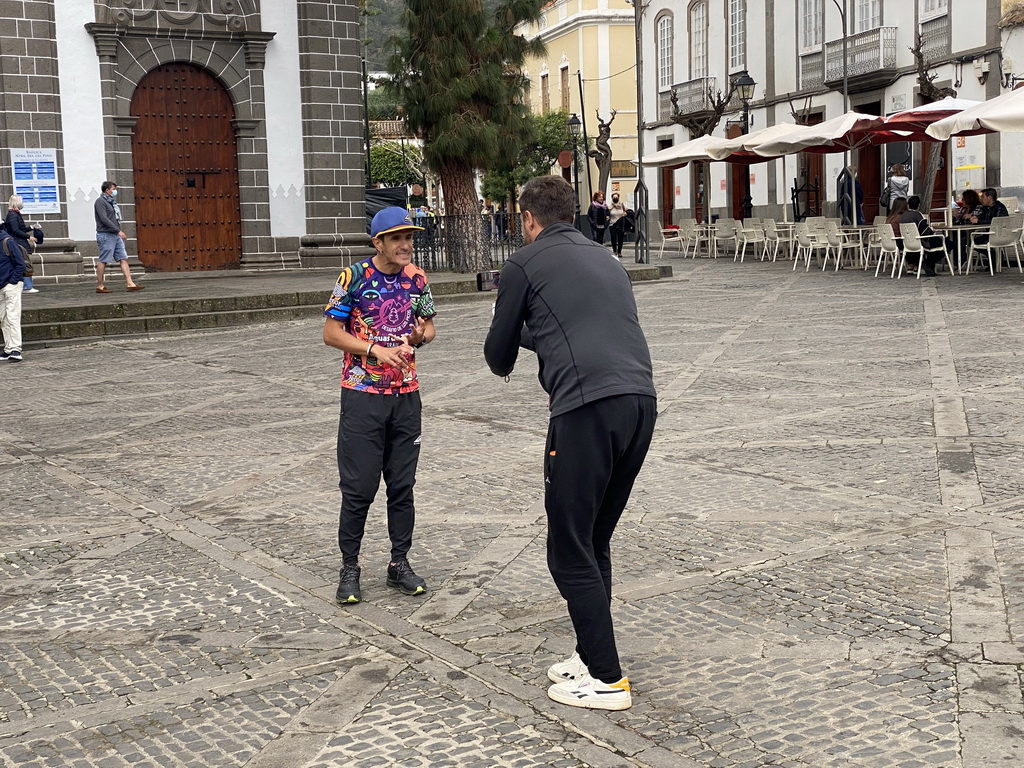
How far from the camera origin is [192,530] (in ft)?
20.0

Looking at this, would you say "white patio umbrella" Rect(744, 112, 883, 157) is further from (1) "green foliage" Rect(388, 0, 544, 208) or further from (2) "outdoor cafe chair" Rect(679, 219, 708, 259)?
(1) "green foliage" Rect(388, 0, 544, 208)

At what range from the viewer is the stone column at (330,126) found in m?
23.1

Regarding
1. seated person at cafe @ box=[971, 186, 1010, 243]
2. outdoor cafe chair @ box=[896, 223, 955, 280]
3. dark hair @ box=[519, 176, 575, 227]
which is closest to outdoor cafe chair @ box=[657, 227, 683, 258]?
seated person at cafe @ box=[971, 186, 1010, 243]

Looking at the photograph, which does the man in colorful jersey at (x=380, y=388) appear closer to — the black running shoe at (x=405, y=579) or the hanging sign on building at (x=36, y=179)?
the black running shoe at (x=405, y=579)

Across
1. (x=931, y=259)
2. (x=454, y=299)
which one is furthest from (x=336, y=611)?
(x=931, y=259)

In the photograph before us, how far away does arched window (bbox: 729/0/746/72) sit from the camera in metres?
38.3

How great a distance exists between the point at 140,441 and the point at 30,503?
1747mm

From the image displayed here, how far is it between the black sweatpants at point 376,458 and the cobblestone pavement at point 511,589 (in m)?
0.28

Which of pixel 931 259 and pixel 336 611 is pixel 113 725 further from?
pixel 931 259

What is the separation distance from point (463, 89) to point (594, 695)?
1888 centimetres

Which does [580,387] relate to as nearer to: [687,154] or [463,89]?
[463,89]

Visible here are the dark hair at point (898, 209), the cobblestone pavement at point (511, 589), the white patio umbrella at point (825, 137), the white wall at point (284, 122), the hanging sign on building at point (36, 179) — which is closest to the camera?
the cobblestone pavement at point (511, 589)

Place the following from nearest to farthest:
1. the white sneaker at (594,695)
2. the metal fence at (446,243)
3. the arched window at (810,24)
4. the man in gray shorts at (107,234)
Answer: the white sneaker at (594,695)
the man in gray shorts at (107,234)
the metal fence at (446,243)
the arched window at (810,24)

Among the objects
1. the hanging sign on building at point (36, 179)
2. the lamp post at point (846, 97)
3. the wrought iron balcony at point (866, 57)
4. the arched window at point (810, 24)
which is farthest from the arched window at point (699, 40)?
the hanging sign on building at point (36, 179)
